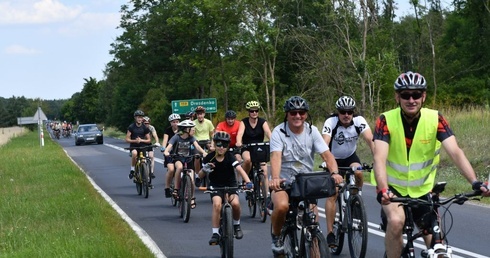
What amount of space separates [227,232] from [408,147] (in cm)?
431

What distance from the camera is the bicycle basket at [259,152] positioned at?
14289mm

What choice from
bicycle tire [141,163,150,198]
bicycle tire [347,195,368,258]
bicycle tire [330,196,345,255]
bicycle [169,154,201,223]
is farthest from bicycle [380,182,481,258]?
bicycle tire [141,163,150,198]

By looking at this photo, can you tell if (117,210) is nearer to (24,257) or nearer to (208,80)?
(24,257)

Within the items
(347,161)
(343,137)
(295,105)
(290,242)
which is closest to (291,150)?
(295,105)

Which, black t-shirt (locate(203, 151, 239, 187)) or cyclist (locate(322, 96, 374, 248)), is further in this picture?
black t-shirt (locate(203, 151, 239, 187))

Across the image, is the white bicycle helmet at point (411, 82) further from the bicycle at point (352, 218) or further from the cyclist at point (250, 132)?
the cyclist at point (250, 132)

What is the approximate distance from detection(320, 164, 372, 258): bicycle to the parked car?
175 feet

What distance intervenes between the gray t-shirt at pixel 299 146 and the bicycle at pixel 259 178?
5575 millimetres

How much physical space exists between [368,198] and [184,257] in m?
7.05

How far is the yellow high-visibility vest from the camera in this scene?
6391 millimetres

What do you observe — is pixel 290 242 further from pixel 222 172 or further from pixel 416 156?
pixel 222 172

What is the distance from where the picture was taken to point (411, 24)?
73.1 metres

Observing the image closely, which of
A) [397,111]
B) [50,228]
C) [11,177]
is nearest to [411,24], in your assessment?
[11,177]

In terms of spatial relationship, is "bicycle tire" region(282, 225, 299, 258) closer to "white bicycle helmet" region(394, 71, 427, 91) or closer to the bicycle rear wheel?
"white bicycle helmet" region(394, 71, 427, 91)
